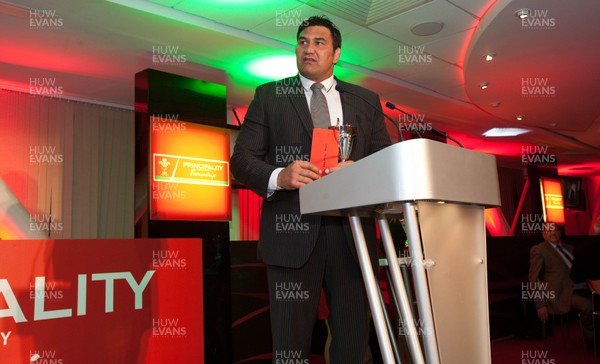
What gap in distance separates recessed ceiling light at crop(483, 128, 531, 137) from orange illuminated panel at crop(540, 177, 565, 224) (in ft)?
4.97

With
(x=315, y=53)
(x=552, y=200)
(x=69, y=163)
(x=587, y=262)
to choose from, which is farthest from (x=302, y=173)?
(x=552, y=200)

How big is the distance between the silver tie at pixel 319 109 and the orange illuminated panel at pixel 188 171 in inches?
110

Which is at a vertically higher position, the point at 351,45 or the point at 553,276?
the point at 351,45

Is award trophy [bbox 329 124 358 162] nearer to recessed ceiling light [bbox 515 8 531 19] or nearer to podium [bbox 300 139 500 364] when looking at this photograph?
podium [bbox 300 139 500 364]

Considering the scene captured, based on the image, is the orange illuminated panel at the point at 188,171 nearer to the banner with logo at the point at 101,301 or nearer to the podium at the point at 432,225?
the banner with logo at the point at 101,301

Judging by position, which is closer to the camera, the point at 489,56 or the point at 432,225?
the point at 432,225

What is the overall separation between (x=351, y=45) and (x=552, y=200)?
6.50 metres

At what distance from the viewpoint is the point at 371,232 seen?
1384mm

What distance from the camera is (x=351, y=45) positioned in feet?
14.8

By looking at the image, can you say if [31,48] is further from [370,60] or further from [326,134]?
[326,134]

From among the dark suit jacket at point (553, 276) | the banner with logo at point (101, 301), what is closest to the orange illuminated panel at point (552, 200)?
the dark suit jacket at point (553, 276)

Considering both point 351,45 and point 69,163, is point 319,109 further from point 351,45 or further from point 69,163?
point 69,163

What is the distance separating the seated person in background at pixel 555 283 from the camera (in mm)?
5383

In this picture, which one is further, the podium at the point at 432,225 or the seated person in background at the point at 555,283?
the seated person in background at the point at 555,283
